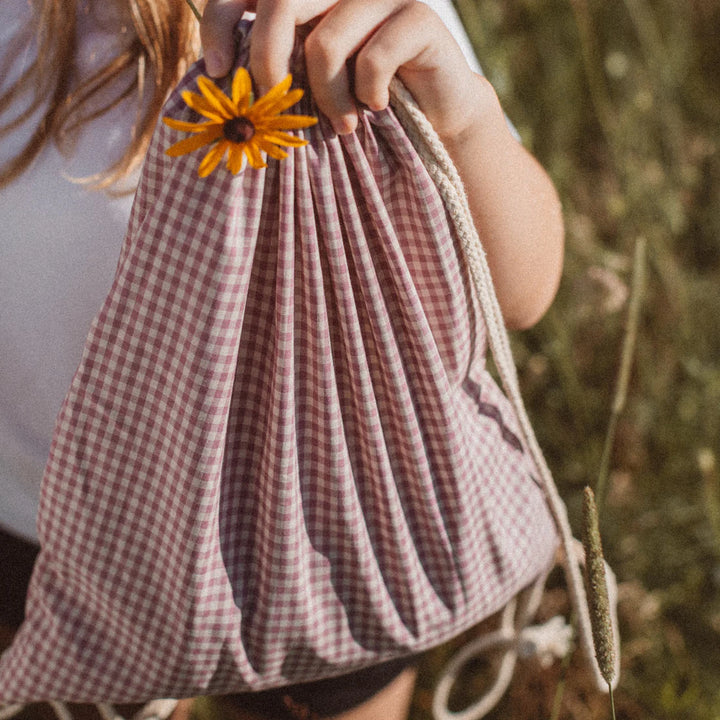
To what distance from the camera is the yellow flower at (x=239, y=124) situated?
0.37 meters

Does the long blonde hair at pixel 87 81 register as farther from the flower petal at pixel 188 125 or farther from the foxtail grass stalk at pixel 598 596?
the foxtail grass stalk at pixel 598 596

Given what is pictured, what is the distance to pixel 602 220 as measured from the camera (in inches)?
60.8

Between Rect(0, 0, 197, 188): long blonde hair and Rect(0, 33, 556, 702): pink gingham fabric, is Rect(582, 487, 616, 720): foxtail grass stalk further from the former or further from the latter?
Rect(0, 0, 197, 188): long blonde hair

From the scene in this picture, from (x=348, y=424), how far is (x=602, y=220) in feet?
3.94

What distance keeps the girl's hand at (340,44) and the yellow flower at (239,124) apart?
0.06ft

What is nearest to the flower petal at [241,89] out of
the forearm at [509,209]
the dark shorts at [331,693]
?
the forearm at [509,209]

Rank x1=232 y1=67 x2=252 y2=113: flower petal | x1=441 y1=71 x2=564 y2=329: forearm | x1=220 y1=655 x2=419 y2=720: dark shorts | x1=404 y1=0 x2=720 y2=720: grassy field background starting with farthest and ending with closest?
1. x1=404 y1=0 x2=720 y2=720: grassy field background
2. x1=220 y1=655 x2=419 y2=720: dark shorts
3. x1=441 y1=71 x2=564 y2=329: forearm
4. x1=232 y1=67 x2=252 y2=113: flower petal

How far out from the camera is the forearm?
19.3 inches

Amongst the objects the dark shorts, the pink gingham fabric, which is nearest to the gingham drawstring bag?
the pink gingham fabric

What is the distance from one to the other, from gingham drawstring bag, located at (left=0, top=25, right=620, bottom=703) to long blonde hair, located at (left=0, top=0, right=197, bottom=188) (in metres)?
0.12

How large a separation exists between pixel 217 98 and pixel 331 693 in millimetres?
566

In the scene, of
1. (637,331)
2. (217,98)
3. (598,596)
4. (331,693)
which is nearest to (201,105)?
(217,98)

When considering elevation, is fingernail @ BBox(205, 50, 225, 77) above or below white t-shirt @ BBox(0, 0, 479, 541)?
above

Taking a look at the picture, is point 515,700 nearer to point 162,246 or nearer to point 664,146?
point 162,246
